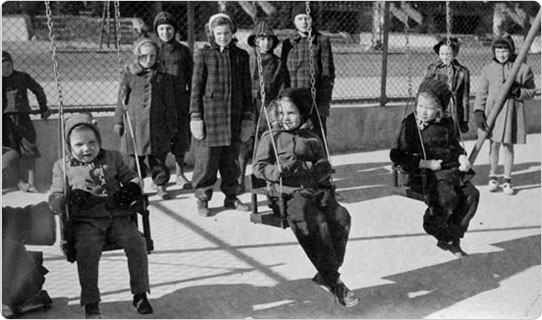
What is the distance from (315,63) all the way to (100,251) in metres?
3.30

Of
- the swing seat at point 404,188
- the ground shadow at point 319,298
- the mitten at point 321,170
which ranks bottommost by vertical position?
the ground shadow at point 319,298

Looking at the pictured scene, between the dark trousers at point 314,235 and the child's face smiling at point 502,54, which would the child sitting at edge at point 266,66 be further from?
the dark trousers at point 314,235

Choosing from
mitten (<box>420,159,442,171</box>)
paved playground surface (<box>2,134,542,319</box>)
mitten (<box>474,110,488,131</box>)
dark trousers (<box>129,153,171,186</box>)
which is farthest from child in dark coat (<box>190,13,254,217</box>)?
mitten (<box>420,159,442,171</box>)

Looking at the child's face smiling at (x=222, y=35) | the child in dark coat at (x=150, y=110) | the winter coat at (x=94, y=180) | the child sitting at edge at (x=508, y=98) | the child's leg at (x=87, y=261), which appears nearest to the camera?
the child's leg at (x=87, y=261)

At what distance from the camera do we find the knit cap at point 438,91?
15.7ft

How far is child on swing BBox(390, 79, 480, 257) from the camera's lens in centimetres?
466

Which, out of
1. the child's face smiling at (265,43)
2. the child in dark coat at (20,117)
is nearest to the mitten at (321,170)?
the child's face smiling at (265,43)

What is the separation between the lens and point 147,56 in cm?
630

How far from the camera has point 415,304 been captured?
13.8 ft

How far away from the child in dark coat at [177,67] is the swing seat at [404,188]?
2.75 metres

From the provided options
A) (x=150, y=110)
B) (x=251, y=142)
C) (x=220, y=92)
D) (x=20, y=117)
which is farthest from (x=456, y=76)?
(x=20, y=117)

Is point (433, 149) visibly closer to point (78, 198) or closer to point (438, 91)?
point (438, 91)

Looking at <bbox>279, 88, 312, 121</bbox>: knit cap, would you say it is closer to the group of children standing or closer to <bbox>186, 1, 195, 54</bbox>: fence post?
the group of children standing

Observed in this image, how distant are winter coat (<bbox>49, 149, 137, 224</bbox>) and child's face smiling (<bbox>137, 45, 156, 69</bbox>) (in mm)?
2317
